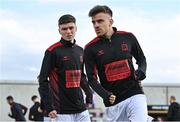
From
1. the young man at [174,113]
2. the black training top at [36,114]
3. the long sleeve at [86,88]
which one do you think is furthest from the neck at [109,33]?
the young man at [174,113]

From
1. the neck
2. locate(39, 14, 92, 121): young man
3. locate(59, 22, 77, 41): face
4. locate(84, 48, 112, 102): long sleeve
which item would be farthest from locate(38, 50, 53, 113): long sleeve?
the neck

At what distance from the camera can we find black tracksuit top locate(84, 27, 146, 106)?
7.70 m

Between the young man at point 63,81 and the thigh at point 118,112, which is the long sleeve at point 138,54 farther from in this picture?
the young man at point 63,81

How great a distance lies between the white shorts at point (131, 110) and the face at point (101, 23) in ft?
3.09

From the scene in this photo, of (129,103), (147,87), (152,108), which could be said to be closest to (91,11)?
(129,103)

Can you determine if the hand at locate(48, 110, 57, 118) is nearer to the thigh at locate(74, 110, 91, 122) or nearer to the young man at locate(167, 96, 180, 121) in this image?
the thigh at locate(74, 110, 91, 122)

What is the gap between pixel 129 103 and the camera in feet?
25.3

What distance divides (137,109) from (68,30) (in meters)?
1.91

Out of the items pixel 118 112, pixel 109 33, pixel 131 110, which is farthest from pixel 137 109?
pixel 109 33

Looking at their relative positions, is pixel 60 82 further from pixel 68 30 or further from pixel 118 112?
pixel 118 112

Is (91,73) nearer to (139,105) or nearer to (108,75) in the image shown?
(108,75)

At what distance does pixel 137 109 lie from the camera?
7656 mm

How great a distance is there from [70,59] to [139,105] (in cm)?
171

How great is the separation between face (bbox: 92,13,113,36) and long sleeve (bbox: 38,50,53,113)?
134 centimetres
